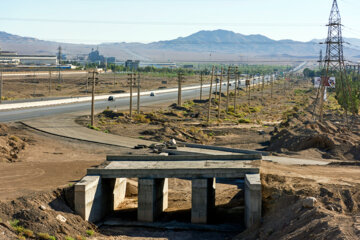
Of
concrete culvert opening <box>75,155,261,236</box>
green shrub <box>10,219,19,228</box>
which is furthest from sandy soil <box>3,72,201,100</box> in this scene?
green shrub <box>10,219,19,228</box>

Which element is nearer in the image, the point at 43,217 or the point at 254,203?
the point at 43,217

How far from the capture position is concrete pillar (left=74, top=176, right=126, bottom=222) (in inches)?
1049

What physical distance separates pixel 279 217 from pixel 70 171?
1472cm

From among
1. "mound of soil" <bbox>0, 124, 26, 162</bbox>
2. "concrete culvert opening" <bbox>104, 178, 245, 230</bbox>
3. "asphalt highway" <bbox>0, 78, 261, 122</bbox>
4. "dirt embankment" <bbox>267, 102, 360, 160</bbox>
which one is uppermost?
"dirt embankment" <bbox>267, 102, 360, 160</bbox>

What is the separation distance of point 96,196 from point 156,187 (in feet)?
11.2

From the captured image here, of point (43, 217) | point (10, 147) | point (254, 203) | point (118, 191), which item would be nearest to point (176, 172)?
point (118, 191)

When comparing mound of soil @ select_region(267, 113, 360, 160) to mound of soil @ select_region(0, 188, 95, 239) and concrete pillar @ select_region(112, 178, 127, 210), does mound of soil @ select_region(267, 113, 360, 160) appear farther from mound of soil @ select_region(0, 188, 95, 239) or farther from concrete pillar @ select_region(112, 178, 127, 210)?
mound of soil @ select_region(0, 188, 95, 239)

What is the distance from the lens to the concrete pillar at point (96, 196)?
87.4ft

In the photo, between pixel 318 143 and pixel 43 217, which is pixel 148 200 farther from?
pixel 318 143

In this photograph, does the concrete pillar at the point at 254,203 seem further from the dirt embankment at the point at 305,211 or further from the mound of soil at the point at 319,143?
the mound of soil at the point at 319,143

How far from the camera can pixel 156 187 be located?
2977cm

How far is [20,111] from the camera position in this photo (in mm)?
69938

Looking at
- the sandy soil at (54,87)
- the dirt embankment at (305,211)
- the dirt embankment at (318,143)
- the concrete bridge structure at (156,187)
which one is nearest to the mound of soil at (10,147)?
the concrete bridge structure at (156,187)

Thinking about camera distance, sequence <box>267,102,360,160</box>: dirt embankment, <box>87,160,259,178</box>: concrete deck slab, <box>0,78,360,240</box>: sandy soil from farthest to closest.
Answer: <box>267,102,360,160</box>: dirt embankment, <box>87,160,259,178</box>: concrete deck slab, <box>0,78,360,240</box>: sandy soil
